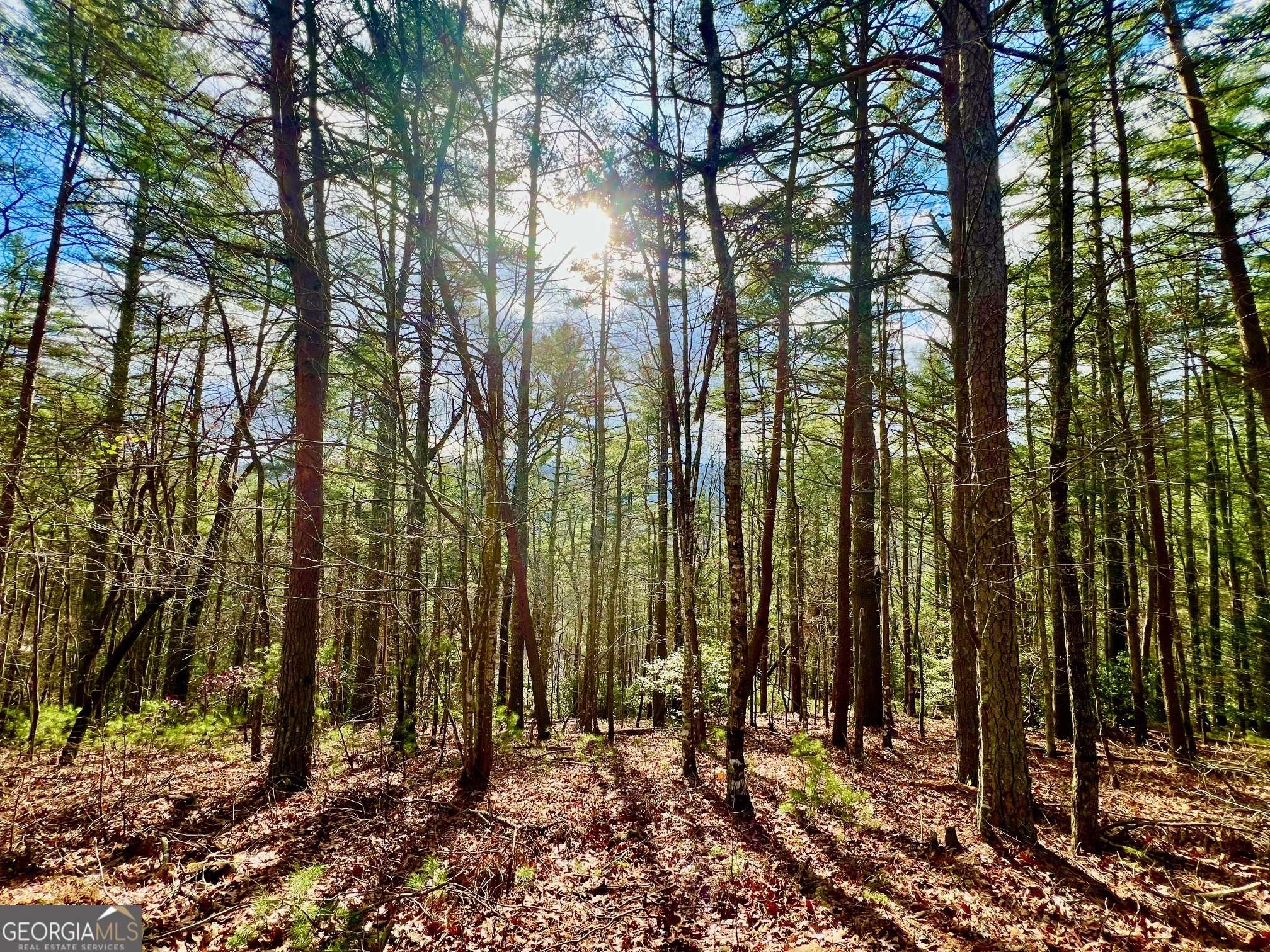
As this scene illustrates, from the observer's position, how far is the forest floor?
12.0ft

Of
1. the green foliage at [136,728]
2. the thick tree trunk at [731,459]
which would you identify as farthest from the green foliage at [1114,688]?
the green foliage at [136,728]

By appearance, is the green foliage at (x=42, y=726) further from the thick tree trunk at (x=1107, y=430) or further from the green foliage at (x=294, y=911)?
the thick tree trunk at (x=1107, y=430)

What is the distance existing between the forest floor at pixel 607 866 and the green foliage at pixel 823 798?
74 mm

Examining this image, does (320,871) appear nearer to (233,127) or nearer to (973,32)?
(233,127)

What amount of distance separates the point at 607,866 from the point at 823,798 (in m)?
2.83

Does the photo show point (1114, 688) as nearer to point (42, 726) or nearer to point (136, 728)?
point (136, 728)

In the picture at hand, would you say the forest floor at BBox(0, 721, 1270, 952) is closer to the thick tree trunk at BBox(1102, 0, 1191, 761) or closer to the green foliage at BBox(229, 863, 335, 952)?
the green foliage at BBox(229, 863, 335, 952)

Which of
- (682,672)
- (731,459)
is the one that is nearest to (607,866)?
(731,459)

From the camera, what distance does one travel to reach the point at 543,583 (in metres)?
16.7

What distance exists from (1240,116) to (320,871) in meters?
13.4

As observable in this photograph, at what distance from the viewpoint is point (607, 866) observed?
4.73 metres

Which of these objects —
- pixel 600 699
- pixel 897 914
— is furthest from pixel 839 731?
pixel 600 699

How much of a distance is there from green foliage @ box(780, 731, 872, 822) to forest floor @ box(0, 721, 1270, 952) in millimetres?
74

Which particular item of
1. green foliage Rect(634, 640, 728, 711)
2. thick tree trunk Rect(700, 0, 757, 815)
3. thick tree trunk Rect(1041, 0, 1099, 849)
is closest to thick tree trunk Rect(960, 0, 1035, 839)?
thick tree trunk Rect(1041, 0, 1099, 849)
